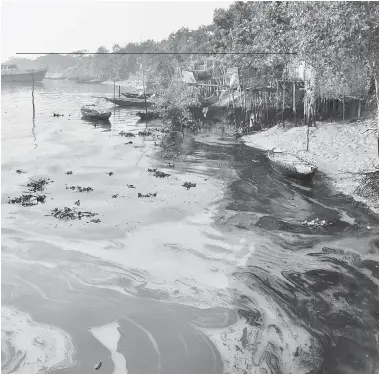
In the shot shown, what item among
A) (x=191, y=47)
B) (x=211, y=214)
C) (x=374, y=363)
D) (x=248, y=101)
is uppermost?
(x=191, y=47)

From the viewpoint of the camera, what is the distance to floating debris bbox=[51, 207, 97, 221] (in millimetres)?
17023

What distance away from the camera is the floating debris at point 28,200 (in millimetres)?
18664

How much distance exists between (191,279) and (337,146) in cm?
1678

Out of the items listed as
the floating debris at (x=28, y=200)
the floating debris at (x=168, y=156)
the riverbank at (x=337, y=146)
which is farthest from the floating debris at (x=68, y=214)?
the riverbank at (x=337, y=146)

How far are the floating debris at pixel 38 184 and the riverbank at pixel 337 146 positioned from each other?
1510cm

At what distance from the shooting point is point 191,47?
79562mm

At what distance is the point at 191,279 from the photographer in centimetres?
1238

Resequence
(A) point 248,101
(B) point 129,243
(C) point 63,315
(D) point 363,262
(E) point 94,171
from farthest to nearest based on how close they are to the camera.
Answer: (A) point 248,101, (E) point 94,171, (B) point 129,243, (D) point 363,262, (C) point 63,315

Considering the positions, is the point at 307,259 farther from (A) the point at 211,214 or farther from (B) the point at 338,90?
(B) the point at 338,90

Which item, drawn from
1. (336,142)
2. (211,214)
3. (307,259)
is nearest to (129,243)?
(211,214)

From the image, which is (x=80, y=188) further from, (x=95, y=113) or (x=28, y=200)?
(x=95, y=113)

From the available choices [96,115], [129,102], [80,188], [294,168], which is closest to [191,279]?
[80,188]

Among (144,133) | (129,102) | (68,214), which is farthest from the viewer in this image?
(129,102)

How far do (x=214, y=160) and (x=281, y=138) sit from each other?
6503 mm
